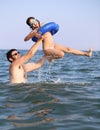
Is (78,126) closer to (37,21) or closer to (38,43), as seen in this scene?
(38,43)

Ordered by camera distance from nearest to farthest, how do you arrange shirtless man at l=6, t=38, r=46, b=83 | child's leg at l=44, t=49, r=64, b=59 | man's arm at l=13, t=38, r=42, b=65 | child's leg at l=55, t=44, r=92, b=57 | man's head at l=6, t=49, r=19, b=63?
man's arm at l=13, t=38, r=42, b=65 → shirtless man at l=6, t=38, r=46, b=83 → man's head at l=6, t=49, r=19, b=63 → child's leg at l=44, t=49, r=64, b=59 → child's leg at l=55, t=44, r=92, b=57

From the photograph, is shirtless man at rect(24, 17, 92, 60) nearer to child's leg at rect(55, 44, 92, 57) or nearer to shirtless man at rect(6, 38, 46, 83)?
child's leg at rect(55, 44, 92, 57)

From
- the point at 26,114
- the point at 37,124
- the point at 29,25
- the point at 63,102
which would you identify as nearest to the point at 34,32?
the point at 29,25

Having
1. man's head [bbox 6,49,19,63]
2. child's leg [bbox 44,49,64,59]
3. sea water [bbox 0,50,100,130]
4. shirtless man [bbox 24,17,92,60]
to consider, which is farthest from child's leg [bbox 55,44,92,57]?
man's head [bbox 6,49,19,63]

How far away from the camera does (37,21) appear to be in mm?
9805

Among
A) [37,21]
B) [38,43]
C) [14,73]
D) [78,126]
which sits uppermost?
[37,21]

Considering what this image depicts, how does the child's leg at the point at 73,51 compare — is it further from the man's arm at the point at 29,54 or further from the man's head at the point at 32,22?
the man's arm at the point at 29,54

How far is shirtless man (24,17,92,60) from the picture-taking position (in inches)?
380

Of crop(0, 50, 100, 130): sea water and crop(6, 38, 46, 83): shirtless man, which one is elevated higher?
crop(6, 38, 46, 83): shirtless man

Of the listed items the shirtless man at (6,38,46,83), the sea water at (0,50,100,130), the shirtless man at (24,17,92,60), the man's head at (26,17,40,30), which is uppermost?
the man's head at (26,17,40,30)

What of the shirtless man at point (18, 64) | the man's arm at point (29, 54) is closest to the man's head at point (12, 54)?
the shirtless man at point (18, 64)

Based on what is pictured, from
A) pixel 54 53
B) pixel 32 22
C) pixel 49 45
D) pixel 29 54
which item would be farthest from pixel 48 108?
pixel 32 22

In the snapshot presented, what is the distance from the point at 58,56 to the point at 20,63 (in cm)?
106

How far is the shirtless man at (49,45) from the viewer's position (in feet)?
31.7
